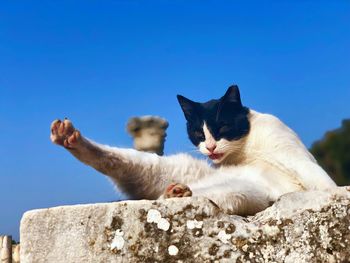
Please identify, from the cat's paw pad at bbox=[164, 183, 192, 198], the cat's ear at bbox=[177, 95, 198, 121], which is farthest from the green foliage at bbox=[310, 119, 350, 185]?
the cat's paw pad at bbox=[164, 183, 192, 198]

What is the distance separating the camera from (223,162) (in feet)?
15.1

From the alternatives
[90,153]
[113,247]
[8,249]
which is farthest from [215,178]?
[8,249]

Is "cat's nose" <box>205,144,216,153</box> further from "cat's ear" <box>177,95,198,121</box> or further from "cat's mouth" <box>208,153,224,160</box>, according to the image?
"cat's ear" <box>177,95,198,121</box>

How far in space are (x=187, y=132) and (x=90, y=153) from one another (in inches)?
41.4

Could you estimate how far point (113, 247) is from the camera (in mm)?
3369

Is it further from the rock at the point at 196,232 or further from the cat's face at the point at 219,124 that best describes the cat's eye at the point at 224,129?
the rock at the point at 196,232

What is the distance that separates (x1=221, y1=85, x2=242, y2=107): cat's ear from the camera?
462cm

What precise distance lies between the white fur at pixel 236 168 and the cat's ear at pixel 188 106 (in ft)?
0.65

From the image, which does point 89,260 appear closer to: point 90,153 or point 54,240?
point 54,240

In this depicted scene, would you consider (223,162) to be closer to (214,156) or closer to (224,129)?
(214,156)

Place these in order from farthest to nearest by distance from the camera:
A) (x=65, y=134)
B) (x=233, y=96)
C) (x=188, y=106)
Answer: (x=188, y=106)
(x=233, y=96)
(x=65, y=134)

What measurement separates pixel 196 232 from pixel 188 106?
162 centimetres

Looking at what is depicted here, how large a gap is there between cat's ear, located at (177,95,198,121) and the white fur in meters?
0.20

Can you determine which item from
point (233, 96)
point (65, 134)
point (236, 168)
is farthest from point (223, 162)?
point (65, 134)
